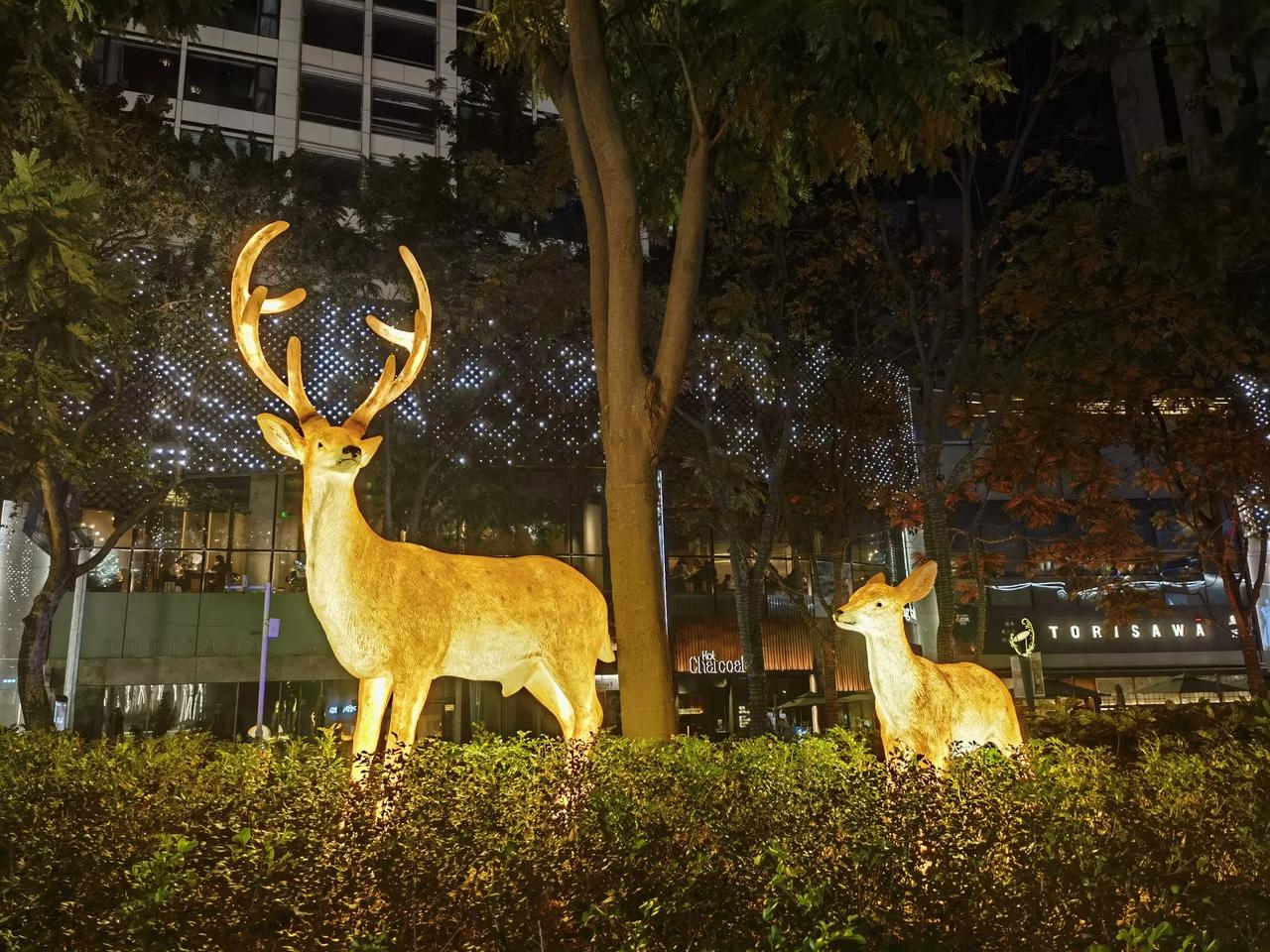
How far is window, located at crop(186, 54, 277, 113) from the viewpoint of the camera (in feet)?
126

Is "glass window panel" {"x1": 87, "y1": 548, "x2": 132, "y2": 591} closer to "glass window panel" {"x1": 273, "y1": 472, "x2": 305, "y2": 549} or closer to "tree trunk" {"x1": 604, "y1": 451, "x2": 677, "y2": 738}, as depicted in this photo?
"glass window panel" {"x1": 273, "y1": 472, "x2": 305, "y2": 549}

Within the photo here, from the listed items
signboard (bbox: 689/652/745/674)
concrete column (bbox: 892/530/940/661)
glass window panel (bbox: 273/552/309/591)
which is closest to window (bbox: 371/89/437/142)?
glass window panel (bbox: 273/552/309/591)

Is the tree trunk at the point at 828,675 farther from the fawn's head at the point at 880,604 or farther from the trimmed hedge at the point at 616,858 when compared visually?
the trimmed hedge at the point at 616,858

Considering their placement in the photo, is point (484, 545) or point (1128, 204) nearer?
point (1128, 204)

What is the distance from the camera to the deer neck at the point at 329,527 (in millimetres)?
5863

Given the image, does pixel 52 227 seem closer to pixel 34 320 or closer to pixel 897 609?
pixel 34 320

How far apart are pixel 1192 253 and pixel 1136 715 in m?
5.62

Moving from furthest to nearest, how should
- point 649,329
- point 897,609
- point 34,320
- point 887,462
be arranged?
point 887,462 < point 649,329 < point 34,320 < point 897,609

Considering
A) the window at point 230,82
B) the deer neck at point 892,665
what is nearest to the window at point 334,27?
the window at point 230,82

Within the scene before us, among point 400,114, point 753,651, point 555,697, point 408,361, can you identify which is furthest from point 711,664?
point 400,114

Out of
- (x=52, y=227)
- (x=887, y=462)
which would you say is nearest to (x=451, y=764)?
(x=52, y=227)

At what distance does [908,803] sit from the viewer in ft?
14.8

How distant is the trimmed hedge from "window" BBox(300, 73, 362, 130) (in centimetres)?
4006

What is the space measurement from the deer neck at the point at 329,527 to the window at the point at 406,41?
41.4 metres
